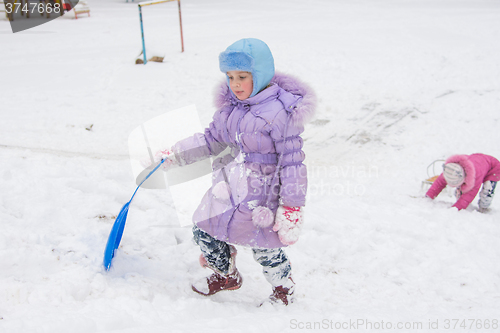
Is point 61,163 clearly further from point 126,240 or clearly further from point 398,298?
point 398,298

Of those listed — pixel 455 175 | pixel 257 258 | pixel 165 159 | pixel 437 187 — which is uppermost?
pixel 165 159

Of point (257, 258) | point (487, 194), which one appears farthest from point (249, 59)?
point (487, 194)

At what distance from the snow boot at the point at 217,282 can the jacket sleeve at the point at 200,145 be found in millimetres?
666

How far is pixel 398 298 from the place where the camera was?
110 inches

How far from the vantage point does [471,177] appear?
14.2ft

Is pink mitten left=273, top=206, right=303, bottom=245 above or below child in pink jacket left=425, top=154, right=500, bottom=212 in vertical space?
above

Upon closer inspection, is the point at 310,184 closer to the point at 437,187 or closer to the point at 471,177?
the point at 437,187

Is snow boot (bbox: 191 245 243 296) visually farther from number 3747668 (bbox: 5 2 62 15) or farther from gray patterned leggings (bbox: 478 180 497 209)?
number 3747668 (bbox: 5 2 62 15)

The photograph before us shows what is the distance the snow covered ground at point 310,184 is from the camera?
7.07ft

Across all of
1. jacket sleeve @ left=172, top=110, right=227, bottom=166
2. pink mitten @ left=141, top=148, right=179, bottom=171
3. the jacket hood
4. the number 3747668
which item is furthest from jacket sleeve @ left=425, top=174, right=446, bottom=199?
the number 3747668

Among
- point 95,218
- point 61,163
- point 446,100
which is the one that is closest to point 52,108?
point 61,163

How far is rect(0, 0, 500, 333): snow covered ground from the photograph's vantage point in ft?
7.07

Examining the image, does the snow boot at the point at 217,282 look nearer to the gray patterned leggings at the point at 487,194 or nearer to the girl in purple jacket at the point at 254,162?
the girl in purple jacket at the point at 254,162

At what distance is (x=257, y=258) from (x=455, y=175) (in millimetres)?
3171
